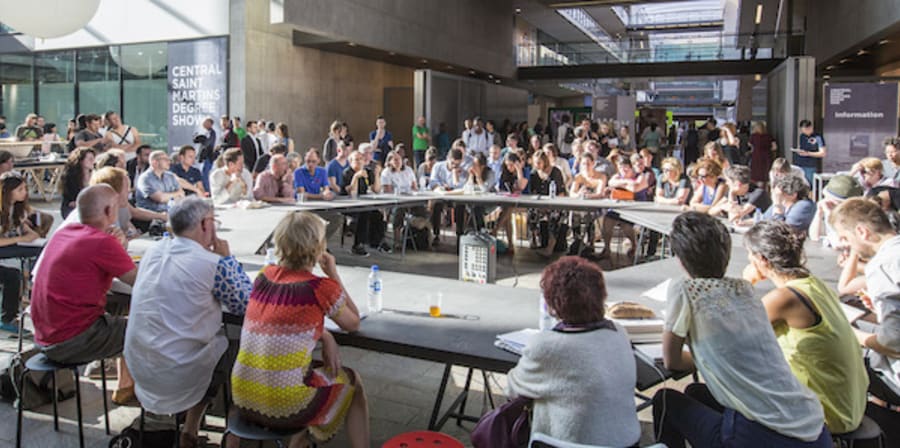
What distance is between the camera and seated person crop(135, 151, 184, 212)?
255 inches

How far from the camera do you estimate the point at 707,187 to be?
22.8 ft

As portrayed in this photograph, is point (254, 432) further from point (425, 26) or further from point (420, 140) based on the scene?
point (425, 26)

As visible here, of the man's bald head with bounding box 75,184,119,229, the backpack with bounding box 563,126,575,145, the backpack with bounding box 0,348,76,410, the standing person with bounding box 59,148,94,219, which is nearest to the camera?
the man's bald head with bounding box 75,184,119,229

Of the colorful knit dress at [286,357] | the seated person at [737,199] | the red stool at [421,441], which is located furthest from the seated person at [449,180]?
the red stool at [421,441]

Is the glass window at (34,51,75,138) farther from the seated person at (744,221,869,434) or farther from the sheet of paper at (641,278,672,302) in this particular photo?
the seated person at (744,221,869,434)

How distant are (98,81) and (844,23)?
1710cm

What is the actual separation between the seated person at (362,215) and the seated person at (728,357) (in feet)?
21.4

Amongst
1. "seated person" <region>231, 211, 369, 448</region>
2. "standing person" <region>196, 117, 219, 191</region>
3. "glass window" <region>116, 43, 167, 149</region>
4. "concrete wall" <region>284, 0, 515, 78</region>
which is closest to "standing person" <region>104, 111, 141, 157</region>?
"standing person" <region>196, 117, 219, 191</region>

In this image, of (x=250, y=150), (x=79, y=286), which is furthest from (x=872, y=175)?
(x=250, y=150)

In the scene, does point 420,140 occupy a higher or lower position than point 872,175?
higher

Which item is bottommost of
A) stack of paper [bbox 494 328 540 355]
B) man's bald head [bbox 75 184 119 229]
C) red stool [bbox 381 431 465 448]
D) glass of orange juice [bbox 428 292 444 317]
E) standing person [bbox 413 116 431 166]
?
red stool [bbox 381 431 465 448]

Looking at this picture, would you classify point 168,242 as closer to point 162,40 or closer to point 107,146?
point 107,146

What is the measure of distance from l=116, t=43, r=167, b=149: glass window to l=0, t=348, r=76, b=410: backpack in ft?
41.1

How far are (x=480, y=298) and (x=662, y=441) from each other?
1181 mm
